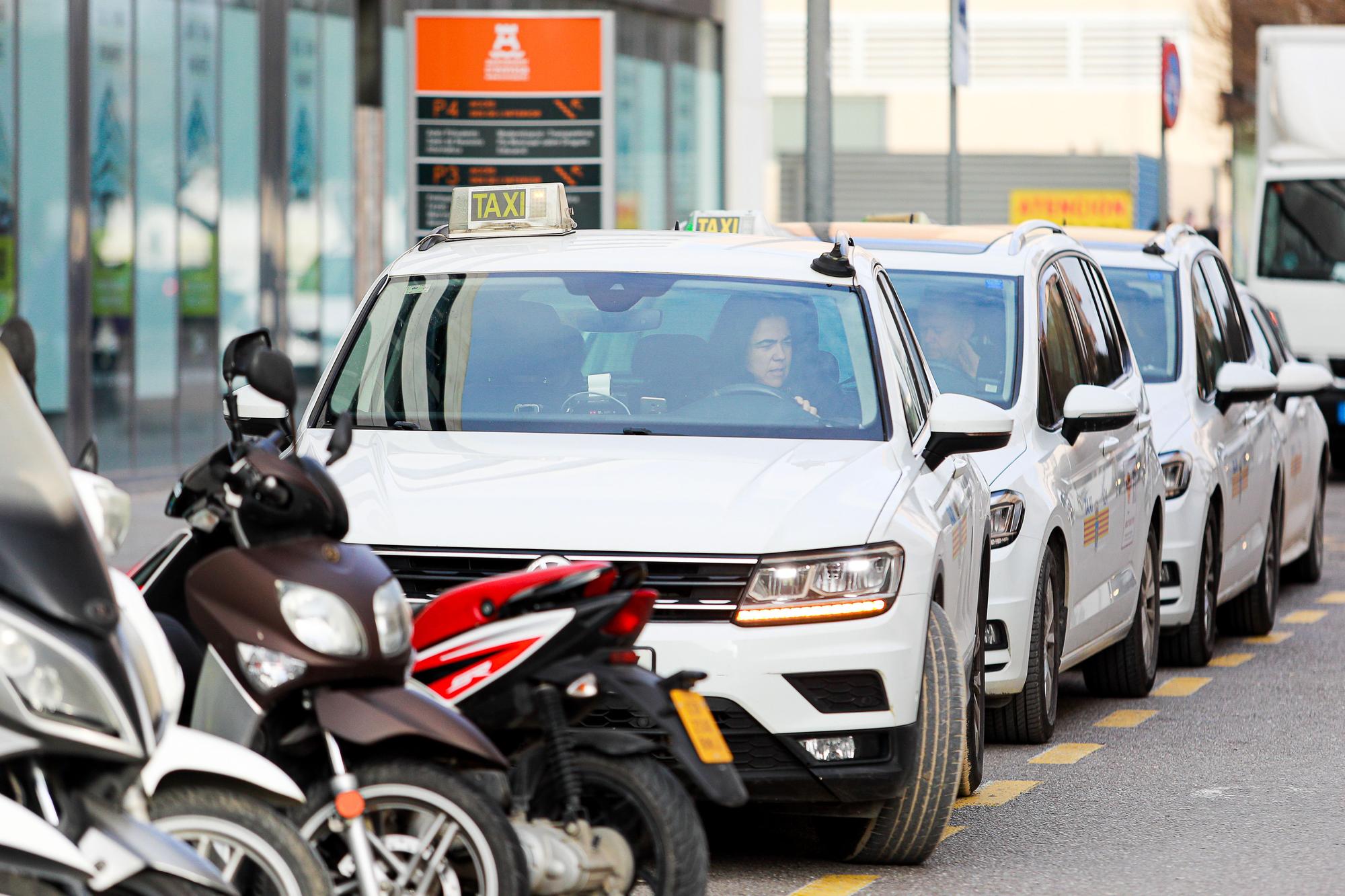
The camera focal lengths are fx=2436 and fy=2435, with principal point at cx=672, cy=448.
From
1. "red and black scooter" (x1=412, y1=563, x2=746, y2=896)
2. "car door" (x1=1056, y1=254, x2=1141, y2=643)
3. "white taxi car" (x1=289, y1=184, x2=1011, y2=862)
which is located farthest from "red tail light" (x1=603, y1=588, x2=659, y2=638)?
"car door" (x1=1056, y1=254, x2=1141, y2=643)

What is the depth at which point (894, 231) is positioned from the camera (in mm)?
9719

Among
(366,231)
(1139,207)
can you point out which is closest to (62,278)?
(366,231)

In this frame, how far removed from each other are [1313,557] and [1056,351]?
5.83 m

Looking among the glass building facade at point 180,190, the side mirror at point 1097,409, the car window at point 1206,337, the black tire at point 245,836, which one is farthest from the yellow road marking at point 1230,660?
the glass building facade at point 180,190

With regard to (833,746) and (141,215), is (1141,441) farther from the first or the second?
(141,215)

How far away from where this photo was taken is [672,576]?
231 inches

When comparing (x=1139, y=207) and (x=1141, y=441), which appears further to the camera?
(x=1139, y=207)

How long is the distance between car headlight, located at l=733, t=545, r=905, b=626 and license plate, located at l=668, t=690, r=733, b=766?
0.93 m

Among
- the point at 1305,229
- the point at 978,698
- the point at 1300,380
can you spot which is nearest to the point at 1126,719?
the point at 978,698

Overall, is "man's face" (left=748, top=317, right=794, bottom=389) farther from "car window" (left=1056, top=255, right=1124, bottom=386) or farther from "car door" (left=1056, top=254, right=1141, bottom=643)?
"car window" (left=1056, top=255, right=1124, bottom=386)

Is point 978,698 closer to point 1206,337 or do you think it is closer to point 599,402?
point 599,402

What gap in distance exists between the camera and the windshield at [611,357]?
685cm

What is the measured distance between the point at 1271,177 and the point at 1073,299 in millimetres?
13356

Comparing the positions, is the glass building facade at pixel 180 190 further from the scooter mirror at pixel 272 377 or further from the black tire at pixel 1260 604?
the scooter mirror at pixel 272 377
